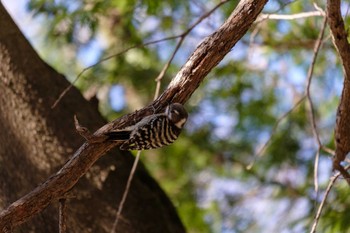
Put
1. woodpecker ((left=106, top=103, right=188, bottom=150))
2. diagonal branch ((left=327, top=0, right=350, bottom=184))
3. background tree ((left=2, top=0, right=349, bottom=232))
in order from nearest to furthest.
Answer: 1. woodpecker ((left=106, top=103, right=188, bottom=150))
2. diagonal branch ((left=327, top=0, right=350, bottom=184))
3. background tree ((left=2, top=0, right=349, bottom=232))

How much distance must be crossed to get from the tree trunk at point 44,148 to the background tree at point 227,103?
1.37m

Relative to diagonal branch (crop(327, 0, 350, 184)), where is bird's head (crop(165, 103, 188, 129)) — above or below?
above

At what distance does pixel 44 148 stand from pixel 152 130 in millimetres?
1140

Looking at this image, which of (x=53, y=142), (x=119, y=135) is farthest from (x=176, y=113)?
(x=53, y=142)

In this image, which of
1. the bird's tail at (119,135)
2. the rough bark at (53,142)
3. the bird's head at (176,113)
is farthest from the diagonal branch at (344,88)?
the rough bark at (53,142)

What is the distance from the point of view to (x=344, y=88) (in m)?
3.10

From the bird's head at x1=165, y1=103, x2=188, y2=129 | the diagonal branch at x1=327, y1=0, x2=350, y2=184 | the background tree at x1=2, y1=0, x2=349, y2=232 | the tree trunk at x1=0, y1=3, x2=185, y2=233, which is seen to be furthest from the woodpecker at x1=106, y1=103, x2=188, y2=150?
the background tree at x1=2, y1=0, x2=349, y2=232

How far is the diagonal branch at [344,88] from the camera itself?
289cm

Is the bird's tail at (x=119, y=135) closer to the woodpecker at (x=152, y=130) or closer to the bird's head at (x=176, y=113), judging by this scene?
the woodpecker at (x=152, y=130)

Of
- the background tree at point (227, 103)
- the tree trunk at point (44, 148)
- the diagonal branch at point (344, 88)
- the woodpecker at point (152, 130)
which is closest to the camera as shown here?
the woodpecker at point (152, 130)

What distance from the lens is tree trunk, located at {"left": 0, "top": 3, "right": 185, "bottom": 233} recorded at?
3707 millimetres

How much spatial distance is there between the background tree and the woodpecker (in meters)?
2.38

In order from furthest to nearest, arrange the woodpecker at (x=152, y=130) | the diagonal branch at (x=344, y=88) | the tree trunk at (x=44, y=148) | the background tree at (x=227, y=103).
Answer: the background tree at (x=227, y=103) < the tree trunk at (x=44, y=148) < the diagonal branch at (x=344, y=88) < the woodpecker at (x=152, y=130)

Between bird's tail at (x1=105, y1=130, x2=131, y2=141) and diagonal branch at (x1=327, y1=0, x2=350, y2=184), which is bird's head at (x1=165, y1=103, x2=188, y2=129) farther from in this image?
diagonal branch at (x1=327, y1=0, x2=350, y2=184)
